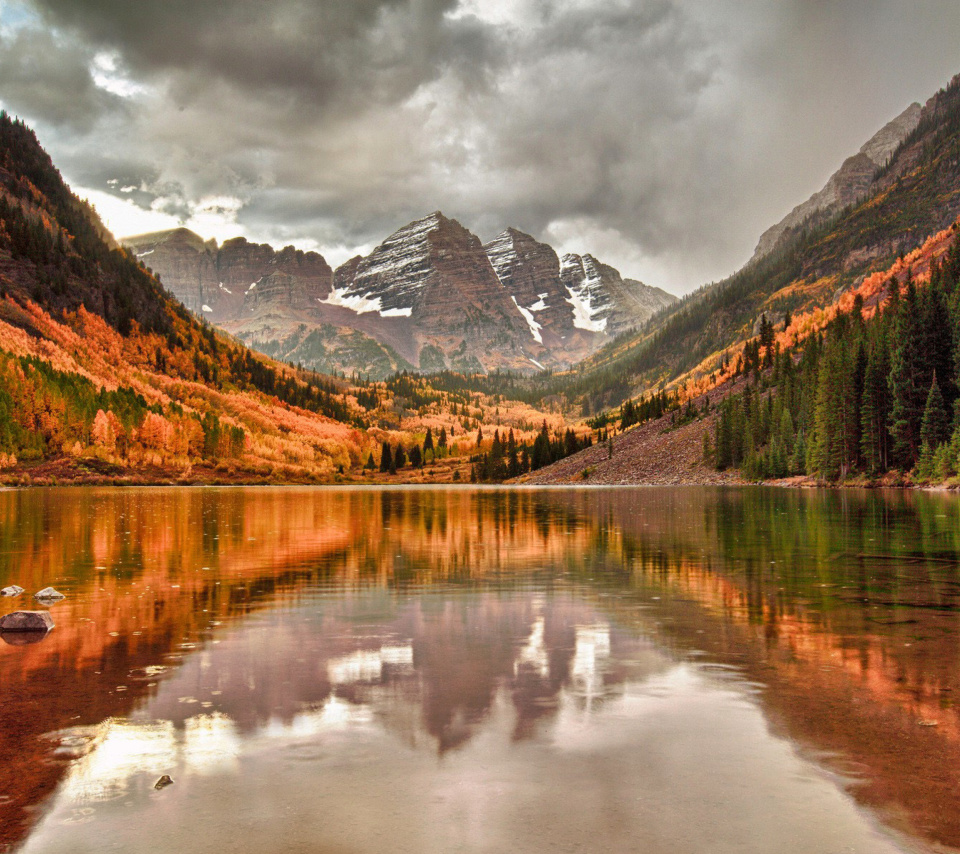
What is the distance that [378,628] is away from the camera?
64.8ft

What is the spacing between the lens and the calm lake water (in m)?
8.51

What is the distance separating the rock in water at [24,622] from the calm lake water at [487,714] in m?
0.42

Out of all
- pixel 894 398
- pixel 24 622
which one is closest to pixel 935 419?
pixel 894 398

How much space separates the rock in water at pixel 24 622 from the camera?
1895 centimetres

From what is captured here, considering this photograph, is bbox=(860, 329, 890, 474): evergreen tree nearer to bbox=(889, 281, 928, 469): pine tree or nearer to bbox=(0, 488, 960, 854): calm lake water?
bbox=(889, 281, 928, 469): pine tree

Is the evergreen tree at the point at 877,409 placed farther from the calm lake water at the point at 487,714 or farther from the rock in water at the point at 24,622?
the rock in water at the point at 24,622

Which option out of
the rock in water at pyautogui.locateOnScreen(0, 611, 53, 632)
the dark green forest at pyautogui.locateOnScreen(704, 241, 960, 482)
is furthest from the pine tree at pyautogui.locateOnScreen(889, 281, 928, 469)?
the rock in water at pyautogui.locateOnScreen(0, 611, 53, 632)

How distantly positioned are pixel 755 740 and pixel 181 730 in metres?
9.38

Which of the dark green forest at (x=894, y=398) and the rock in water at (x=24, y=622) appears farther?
the dark green forest at (x=894, y=398)

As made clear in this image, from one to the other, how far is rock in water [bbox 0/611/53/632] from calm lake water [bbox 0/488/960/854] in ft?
1.36

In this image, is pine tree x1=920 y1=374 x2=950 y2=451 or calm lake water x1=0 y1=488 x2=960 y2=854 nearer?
calm lake water x1=0 y1=488 x2=960 y2=854

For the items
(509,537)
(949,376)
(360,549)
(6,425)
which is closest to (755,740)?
(360,549)

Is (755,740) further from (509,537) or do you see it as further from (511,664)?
(509,537)

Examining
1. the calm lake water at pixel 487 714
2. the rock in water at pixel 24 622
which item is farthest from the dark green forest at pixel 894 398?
the rock in water at pixel 24 622
